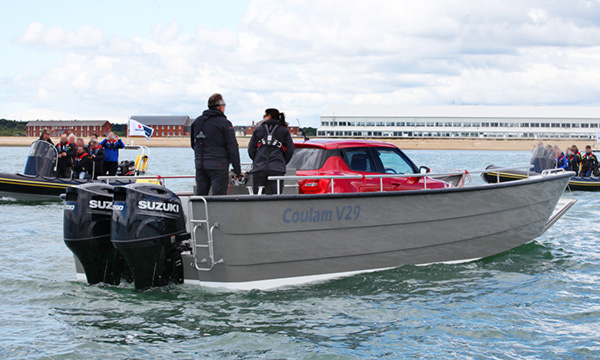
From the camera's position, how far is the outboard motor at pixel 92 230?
6547mm

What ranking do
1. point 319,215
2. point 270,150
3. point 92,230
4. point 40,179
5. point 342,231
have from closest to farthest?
point 92,230
point 319,215
point 342,231
point 270,150
point 40,179

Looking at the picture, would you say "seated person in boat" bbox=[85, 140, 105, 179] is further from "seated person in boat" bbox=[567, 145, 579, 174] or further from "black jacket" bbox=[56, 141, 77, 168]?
"seated person in boat" bbox=[567, 145, 579, 174]

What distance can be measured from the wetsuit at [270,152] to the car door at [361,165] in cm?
101

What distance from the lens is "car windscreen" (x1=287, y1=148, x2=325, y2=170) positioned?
8.12 meters

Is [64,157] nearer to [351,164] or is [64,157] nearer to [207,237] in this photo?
[351,164]

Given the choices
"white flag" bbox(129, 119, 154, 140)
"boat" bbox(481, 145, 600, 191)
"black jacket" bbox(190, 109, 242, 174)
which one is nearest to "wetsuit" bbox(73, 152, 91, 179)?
"white flag" bbox(129, 119, 154, 140)

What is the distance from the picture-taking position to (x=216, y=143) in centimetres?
712

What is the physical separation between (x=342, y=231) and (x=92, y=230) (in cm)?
272

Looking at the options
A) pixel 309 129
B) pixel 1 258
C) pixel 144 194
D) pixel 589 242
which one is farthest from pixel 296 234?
pixel 309 129

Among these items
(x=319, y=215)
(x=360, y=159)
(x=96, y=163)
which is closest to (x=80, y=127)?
(x=96, y=163)

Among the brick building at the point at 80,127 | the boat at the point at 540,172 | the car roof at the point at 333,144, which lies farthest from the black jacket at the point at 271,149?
the brick building at the point at 80,127

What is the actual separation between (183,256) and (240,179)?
1.20 m

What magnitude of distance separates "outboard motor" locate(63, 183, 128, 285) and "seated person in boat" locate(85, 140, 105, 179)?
10.8 meters

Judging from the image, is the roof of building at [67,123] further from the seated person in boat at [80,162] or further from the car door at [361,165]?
the car door at [361,165]
